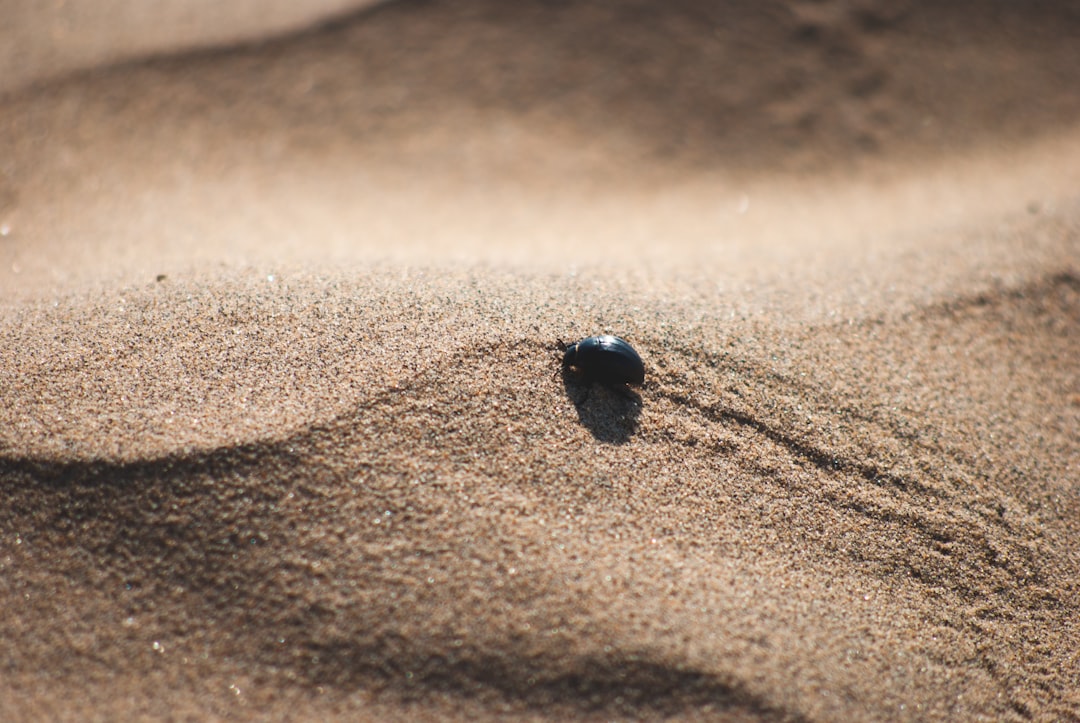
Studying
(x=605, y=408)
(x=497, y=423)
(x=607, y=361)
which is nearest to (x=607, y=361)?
(x=607, y=361)

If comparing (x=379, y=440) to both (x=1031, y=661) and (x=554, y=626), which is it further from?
(x=1031, y=661)

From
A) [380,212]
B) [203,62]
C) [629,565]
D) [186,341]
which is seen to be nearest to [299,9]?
[203,62]

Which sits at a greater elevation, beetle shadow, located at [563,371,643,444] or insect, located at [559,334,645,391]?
insect, located at [559,334,645,391]

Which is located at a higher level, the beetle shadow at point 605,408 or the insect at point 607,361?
the insect at point 607,361

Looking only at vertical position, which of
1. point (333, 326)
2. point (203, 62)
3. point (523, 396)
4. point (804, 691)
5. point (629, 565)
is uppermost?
point (203, 62)

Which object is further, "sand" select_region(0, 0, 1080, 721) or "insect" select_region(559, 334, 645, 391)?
"insect" select_region(559, 334, 645, 391)
